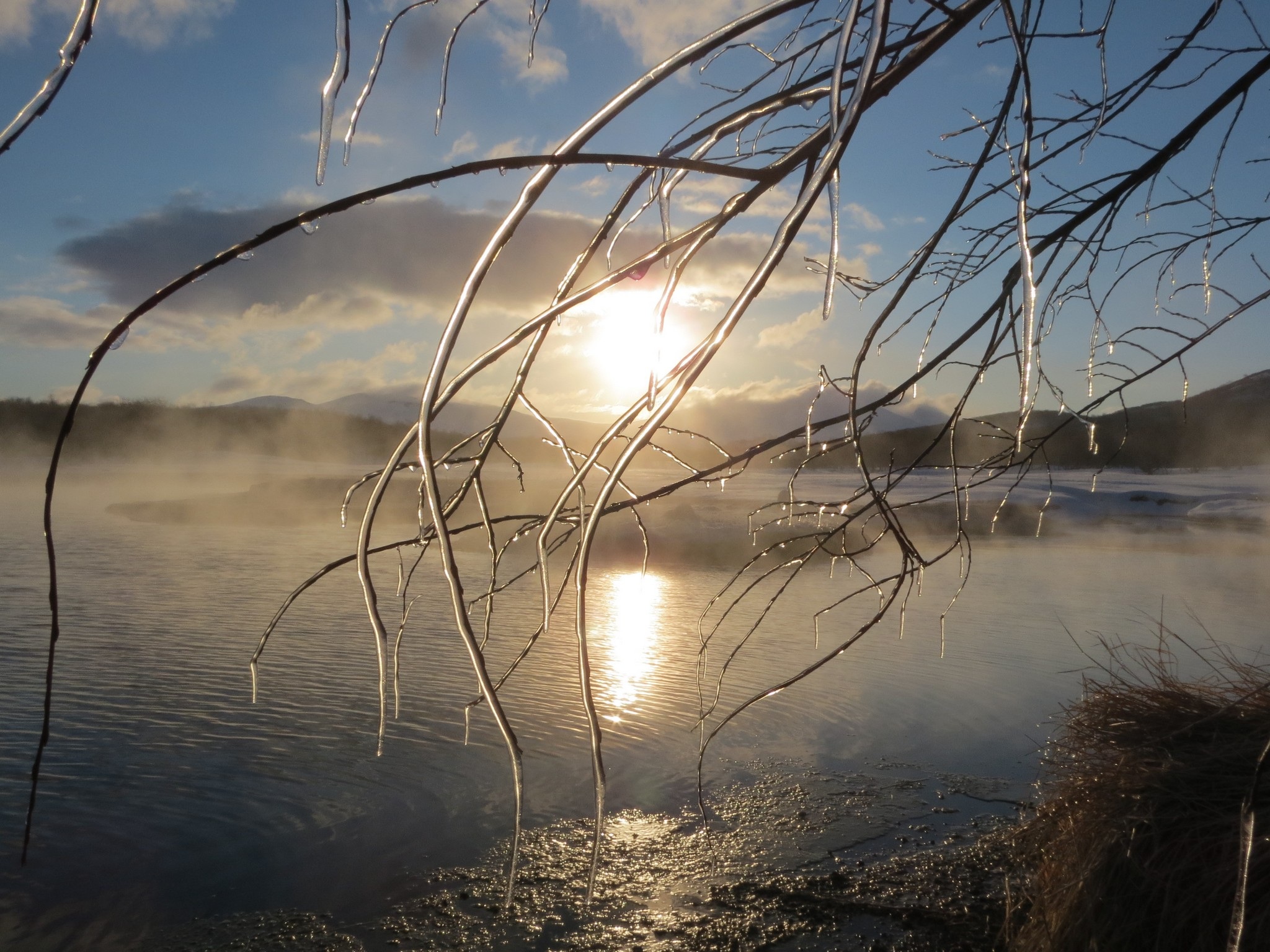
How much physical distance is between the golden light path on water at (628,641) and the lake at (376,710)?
0.10 feet

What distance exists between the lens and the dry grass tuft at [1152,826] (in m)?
1.99

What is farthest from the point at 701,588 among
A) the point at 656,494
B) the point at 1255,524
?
the point at 1255,524

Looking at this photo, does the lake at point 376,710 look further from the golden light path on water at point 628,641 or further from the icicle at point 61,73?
the icicle at point 61,73

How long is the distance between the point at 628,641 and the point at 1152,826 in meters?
4.40

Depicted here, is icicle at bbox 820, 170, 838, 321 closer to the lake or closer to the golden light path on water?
the lake

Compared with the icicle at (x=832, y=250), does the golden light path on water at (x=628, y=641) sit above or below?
below

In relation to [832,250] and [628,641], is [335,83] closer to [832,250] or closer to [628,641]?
[832,250]

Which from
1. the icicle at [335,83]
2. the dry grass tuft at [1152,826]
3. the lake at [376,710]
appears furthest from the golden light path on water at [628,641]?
the icicle at [335,83]

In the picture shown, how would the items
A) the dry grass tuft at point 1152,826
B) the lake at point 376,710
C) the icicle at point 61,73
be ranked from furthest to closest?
the lake at point 376,710
the dry grass tuft at point 1152,826
the icicle at point 61,73

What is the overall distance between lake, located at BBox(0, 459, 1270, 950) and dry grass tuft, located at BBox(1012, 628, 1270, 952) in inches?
60.2

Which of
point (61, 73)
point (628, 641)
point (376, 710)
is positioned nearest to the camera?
point (61, 73)

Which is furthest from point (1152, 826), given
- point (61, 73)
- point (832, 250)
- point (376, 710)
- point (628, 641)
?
point (628, 641)

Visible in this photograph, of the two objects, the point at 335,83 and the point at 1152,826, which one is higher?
the point at 335,83

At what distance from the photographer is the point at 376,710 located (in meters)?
4.79
